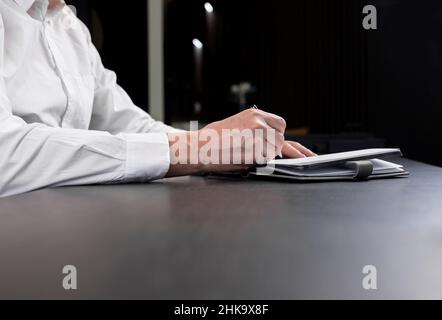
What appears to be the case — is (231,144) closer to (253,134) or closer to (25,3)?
(253,134)

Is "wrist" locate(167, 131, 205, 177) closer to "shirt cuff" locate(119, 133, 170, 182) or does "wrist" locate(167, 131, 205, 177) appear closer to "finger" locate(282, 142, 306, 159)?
"shirt cuff" locate(119, 133, 170, 182)

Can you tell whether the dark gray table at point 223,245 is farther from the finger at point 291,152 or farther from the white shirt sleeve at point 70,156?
the finger at point 291,152

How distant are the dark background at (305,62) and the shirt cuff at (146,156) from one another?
7.92 ft

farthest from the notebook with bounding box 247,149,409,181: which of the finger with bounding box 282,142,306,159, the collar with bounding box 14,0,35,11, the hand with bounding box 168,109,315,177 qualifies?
the collar with bounding box 14,0,35,11

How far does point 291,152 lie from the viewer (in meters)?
1.00

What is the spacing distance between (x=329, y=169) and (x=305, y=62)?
9.21 feet

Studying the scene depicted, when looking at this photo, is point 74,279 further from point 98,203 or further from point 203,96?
point 203,96

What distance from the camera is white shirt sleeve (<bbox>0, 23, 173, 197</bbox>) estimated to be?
752mm

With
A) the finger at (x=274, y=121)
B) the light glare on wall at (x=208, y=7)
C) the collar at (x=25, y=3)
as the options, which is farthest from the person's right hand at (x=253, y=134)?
the light glare on wall at (x=208, y=7)

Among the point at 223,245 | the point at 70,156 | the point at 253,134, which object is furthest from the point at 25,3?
the point at 223,245

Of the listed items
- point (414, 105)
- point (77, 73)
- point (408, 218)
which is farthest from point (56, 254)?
point (414, 105)

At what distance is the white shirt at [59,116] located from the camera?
2.49 feet

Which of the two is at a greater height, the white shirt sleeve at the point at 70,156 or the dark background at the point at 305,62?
the dark background at the point at 305,62
